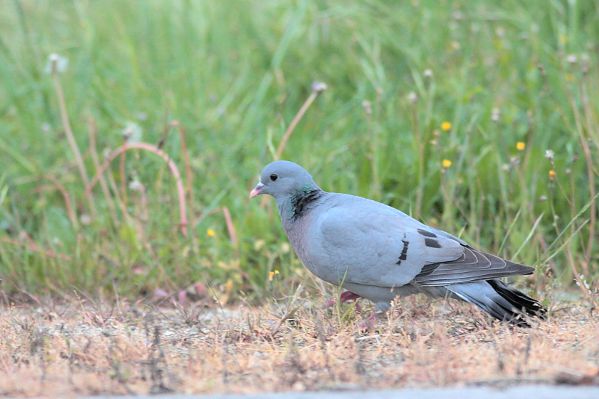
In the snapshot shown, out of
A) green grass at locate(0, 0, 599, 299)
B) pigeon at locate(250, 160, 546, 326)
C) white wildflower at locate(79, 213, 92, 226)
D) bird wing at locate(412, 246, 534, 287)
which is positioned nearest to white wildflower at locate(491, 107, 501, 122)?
green grass at locate(0, 0, 599, 299)

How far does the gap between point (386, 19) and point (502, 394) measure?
4.42 metres

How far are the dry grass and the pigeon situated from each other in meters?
0.10

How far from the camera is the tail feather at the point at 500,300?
3.78m

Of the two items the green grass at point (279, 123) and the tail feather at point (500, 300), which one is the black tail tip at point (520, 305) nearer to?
the tail feather at point (500, 300)

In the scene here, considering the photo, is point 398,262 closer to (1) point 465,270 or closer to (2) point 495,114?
(1) point 465,270

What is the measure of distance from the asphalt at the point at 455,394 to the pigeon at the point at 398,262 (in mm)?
960

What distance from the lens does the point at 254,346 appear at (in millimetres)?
3568

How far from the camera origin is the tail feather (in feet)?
12.4

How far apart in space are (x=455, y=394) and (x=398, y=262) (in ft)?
3.89

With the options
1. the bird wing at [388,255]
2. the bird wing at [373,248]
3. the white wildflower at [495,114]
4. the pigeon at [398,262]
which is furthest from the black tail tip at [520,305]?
the white wildflower at [495,114]

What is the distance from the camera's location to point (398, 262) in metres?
3.92

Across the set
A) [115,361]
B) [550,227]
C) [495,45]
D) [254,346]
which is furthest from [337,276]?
[495,45]

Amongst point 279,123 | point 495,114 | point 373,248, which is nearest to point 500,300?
point 373,248

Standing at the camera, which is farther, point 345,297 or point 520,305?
point 345,297
